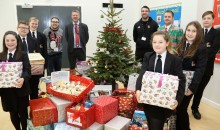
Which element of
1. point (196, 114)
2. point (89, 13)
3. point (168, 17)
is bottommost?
point (196, 114)

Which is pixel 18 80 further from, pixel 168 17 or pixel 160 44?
pixel 168 17

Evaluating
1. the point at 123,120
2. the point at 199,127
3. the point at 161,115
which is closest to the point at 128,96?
the point at 123,120

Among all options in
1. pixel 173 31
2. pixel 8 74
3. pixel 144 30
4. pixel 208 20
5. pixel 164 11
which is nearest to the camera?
pixel 8 74

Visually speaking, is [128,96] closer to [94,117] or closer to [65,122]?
[94,117]

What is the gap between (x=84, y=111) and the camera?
6.92 feet

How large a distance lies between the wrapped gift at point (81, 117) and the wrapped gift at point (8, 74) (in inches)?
25.8

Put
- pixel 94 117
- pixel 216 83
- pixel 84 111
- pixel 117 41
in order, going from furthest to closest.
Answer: pixel 216 83 < pixel 117 41 < pixel 94 117 < pixel 84 111

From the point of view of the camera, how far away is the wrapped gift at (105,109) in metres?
2.20

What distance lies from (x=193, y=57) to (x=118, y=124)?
3.62 feet

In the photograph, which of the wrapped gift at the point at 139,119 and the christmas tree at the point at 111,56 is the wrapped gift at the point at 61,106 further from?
the wrapped gift at the point at 139,119

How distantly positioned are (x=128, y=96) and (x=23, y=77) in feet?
4.19

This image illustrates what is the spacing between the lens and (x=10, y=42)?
2.17 metres

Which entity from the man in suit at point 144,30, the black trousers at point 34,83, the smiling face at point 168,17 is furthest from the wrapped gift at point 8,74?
the man in suit at point 144,30

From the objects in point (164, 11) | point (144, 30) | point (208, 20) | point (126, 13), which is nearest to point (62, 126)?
point (208, 20)
